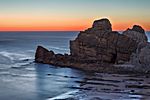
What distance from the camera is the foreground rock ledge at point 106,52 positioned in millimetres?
91062

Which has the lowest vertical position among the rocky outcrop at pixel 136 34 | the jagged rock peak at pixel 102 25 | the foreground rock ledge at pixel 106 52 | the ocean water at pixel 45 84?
the ocean water at pixel 45 84

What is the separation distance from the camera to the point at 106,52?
101 m

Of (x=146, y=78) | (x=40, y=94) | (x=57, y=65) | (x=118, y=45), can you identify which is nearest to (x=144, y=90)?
(x=146, y=78)

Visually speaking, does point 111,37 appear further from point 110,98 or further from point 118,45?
point 110,98

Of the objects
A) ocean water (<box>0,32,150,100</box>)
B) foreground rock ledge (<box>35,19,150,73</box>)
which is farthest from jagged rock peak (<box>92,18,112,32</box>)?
ocean water (<box>0,32,150,100</box>)

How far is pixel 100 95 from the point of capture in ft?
201

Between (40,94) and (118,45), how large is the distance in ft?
138

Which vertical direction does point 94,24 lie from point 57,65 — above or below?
above

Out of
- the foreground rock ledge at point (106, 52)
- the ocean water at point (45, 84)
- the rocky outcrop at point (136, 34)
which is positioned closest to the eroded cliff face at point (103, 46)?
the foreground rock ledge at point (106, 52)

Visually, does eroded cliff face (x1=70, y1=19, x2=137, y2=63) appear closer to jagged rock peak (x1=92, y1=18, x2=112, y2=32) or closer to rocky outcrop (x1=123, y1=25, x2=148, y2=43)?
jagged rock peak (x1=92, y1=18, x2=112, y2=32)

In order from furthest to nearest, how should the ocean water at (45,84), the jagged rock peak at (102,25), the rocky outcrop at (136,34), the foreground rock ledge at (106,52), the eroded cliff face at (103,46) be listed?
the jagged rock peak at (102,25), the rocky outcrop at (136,34), the eroded cliff face at (103,46), the foreground rock ledge at (106,52), the ocean water at (45,84)

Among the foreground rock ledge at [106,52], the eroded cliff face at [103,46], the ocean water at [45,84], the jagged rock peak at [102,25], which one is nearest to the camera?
the ocean water at [45,84]

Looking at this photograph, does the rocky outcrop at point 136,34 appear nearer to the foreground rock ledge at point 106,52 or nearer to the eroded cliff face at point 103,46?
the foreground rock ledge at point 106,52

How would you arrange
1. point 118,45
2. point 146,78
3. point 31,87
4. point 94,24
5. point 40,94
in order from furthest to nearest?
point 94,24 → point 118,45 → point 146,78 → point 31,87 → point 40,94
